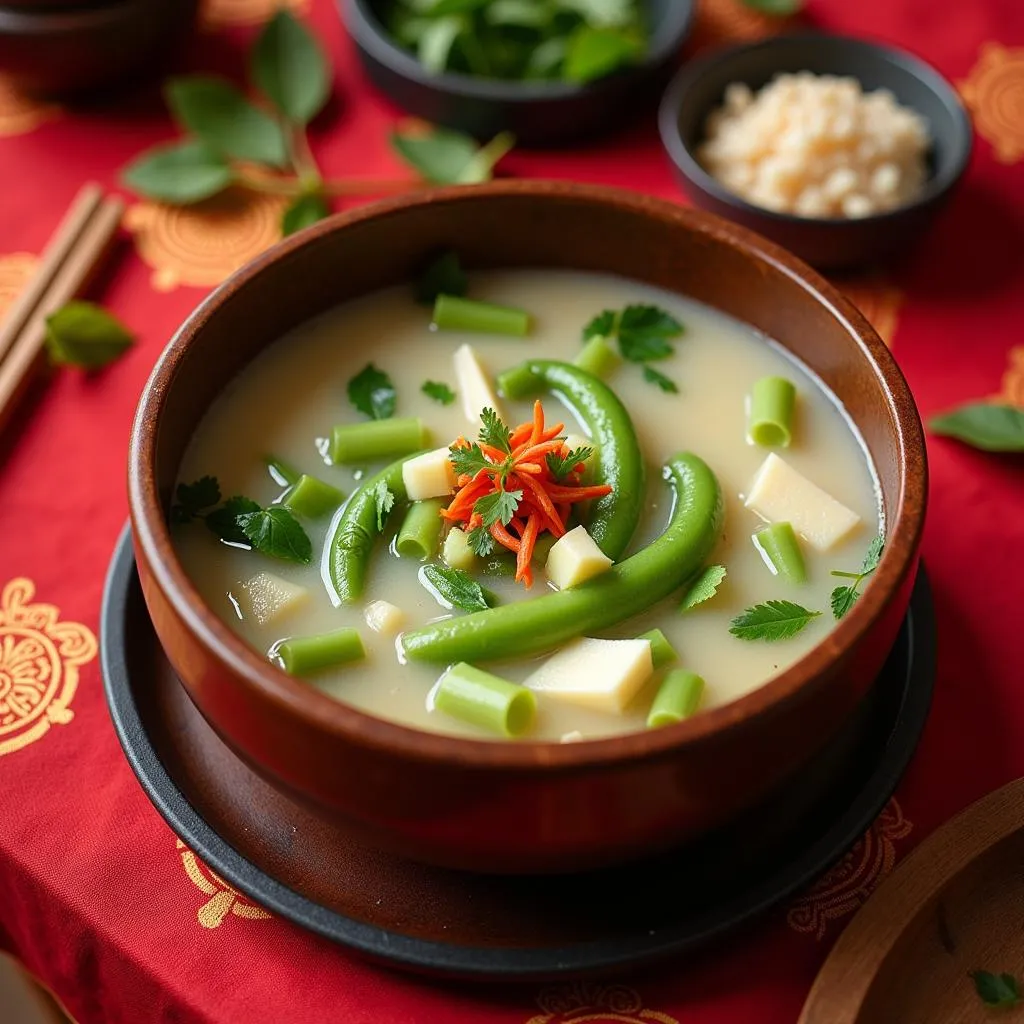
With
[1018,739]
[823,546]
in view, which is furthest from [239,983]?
[1018,739]

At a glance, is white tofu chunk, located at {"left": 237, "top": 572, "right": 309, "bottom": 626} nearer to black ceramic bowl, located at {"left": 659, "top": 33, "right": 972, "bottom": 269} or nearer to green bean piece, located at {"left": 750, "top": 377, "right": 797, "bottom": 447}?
green bean piece, located at {"left": 750, "top": 377, "right": 797, "bottom": 447}

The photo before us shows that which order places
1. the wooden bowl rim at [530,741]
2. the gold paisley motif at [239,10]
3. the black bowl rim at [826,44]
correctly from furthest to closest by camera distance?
the gold paisley motif at [239,10]
the black bowl rim at [826,44]
the wooden bowl rim at [530,741]

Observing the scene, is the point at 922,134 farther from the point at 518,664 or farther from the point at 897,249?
the point at 518,664

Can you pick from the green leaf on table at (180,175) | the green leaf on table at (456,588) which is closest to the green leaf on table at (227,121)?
the green leaf on table at (180,175)

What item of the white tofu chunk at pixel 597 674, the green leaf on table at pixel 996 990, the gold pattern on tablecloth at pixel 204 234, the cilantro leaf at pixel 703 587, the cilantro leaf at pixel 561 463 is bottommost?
the green leaf on table at pixel 996 990

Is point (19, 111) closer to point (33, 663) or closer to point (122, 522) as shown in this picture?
point (122, 522)

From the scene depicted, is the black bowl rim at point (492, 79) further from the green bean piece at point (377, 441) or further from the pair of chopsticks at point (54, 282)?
the green bean piece at point (377, 441)

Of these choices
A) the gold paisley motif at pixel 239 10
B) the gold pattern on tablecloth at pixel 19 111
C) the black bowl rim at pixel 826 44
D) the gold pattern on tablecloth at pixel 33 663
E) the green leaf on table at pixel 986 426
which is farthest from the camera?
the gold paisley motif at pixel 239 10
